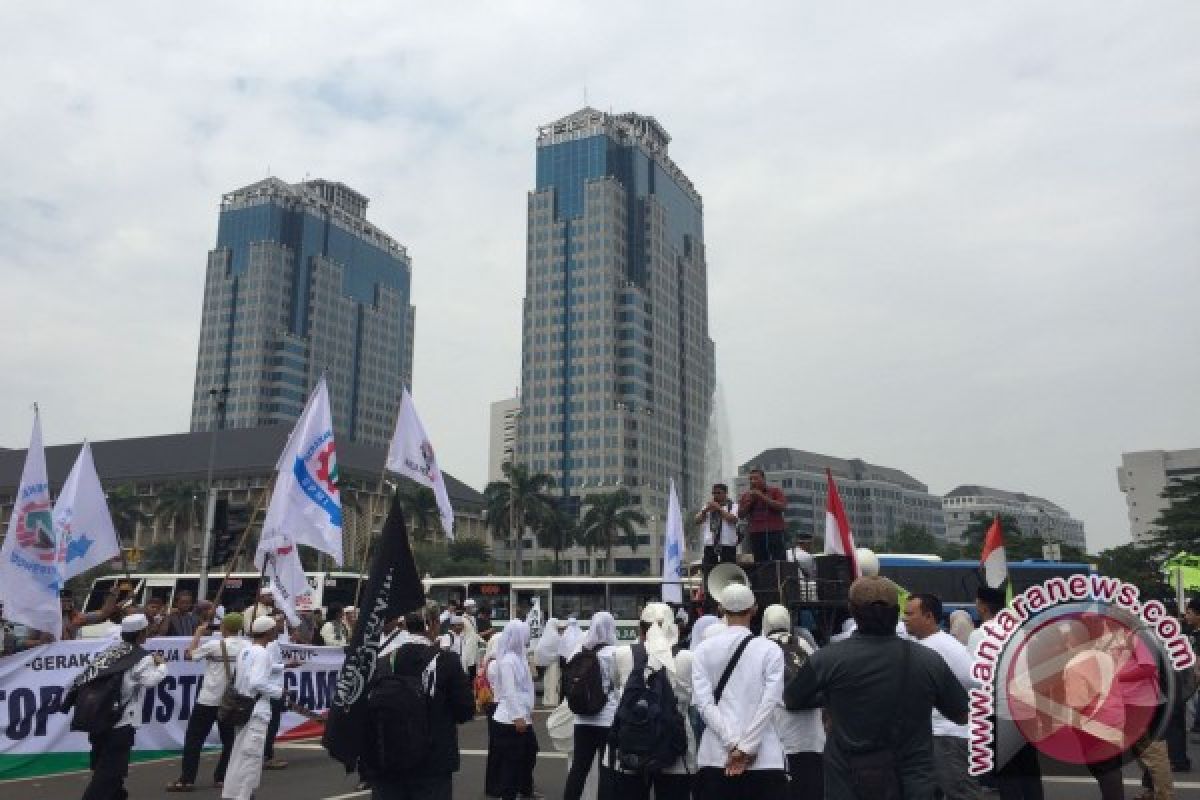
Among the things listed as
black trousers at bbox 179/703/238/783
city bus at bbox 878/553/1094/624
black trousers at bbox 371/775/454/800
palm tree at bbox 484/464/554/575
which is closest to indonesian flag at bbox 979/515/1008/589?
black trousers at bbox 371/775/454/800

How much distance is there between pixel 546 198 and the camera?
441 feet

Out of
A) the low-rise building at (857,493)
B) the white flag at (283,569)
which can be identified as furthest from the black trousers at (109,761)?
the low-rise building at (857,493)

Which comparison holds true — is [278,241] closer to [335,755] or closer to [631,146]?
[631,146]

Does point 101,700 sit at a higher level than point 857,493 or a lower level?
lower

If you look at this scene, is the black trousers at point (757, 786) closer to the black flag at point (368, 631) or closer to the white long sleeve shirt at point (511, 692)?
the black flag at point (368, 631)

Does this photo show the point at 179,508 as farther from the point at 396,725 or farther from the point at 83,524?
the point at 396,725

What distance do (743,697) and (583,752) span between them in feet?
9.78

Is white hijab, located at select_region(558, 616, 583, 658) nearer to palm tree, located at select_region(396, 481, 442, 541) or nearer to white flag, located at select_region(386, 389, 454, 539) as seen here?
white flag, located at select_region(386, 389, 454, 539)

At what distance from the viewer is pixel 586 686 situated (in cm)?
771

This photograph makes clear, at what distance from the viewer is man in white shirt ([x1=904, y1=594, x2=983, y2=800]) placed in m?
6.02

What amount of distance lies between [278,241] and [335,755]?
166 meters

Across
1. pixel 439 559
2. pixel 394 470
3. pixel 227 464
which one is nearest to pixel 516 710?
pixel 394 470

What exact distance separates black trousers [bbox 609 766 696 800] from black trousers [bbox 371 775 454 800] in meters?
1.40

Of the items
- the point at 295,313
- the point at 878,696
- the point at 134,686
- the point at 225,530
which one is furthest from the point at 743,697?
the point at 295,313
